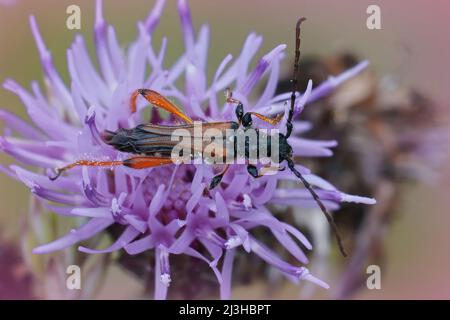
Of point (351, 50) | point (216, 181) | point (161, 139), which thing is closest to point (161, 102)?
point (161, 139)

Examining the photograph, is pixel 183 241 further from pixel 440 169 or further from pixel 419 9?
pixel 419 9

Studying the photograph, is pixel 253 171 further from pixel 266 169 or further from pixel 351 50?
pixel 351 50

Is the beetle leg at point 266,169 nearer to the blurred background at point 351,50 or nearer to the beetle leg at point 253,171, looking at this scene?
the beetle leg at point 253,171

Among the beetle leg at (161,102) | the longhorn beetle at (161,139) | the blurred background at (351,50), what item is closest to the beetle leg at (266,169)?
the longhorn beetle at (161,139)

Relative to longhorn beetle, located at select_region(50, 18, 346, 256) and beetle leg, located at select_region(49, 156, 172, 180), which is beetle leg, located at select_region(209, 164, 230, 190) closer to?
longhorn beetle, located at select_region(50, 18, 346, 256)

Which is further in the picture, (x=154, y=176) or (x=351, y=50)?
(x=351, y=50)
